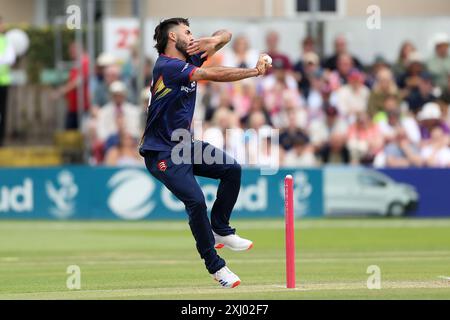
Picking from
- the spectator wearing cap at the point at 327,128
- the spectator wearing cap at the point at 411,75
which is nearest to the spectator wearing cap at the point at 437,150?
the spectator wearing cap at the point at 411,75

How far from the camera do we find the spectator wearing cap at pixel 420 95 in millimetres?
25234

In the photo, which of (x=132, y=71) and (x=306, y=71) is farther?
(x=132, y=71)

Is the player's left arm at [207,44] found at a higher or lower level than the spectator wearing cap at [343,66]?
higher

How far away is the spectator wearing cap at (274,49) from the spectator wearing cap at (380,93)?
1.81 meters

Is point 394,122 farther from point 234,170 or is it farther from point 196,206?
point 196,206

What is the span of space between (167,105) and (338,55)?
14.2 meters

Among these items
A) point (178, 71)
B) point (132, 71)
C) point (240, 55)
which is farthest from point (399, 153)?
point (178, 71)

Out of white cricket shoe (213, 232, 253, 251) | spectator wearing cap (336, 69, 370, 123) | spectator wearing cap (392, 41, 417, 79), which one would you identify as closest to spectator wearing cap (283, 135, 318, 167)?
spectator wearing cap (336, 69, 370, 123)

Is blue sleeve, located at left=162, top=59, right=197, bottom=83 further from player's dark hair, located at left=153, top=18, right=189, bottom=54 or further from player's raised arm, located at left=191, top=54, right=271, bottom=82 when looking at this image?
player's dark hair, located at left=153, top=18, right=189, bottom=54

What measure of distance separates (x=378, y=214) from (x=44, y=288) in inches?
485

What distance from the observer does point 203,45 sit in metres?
12.3

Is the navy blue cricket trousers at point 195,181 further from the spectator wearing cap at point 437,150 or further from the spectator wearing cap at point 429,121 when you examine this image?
the spectator wearing cap at point 429,121

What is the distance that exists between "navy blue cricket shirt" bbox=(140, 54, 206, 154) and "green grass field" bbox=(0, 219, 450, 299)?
1.46 meters
